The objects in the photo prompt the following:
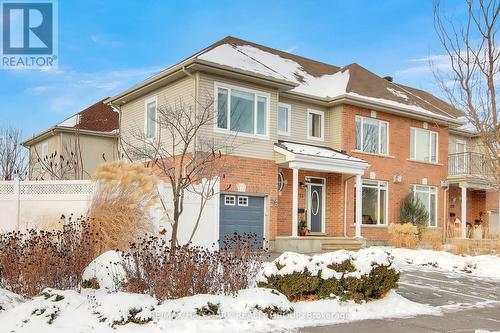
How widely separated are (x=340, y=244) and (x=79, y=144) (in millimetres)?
13380

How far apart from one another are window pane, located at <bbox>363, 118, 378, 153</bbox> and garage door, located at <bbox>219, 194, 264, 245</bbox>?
586 cm

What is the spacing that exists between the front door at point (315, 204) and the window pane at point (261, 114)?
10.7 feet

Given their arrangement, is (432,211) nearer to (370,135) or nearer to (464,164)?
(464,164)

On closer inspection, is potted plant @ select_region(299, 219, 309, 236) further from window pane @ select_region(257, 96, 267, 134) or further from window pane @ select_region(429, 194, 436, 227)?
window pane @ select_region(429, 194, 436, 227)

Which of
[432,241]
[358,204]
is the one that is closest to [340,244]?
[358,204]

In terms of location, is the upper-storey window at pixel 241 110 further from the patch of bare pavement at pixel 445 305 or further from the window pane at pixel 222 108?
the patch of bare pavement at pixel 445 305

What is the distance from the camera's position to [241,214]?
55.0ft

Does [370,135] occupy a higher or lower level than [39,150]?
higher

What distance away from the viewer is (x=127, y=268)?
7.40 m

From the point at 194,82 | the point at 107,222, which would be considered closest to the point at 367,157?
the point at 194,82

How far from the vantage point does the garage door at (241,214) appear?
1641cm

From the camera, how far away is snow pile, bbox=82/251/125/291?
7625 millimetres

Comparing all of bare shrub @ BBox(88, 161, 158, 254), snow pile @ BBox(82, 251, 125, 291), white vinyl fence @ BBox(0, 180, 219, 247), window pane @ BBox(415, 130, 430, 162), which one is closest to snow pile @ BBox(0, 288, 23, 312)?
snow pile @ BBox(82, 251, 125, 291)

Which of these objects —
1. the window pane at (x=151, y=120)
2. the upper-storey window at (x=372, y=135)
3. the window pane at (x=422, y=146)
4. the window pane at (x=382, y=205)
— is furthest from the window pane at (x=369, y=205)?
the window pane at (x=151, y=120)
